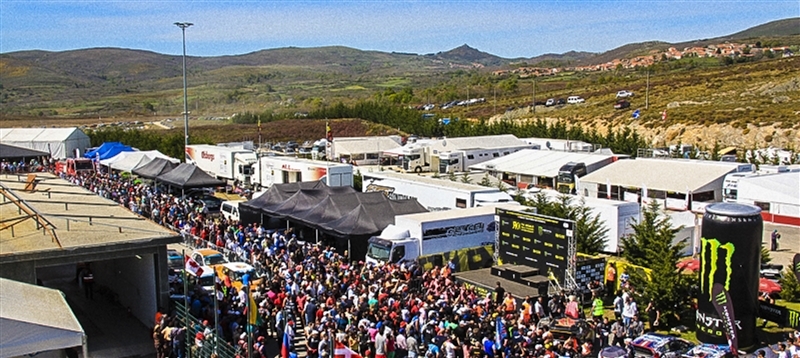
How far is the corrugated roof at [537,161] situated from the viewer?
140 ft

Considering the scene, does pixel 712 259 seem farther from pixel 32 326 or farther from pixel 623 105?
pixel 623 105

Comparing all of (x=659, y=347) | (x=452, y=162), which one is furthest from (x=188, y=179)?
(x=659, y=347)

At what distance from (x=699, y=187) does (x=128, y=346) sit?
91.3 feet

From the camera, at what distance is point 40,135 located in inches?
2354

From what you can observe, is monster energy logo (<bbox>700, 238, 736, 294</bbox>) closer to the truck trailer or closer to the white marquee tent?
the truck trailer

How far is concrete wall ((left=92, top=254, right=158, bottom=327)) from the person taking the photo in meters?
16.6

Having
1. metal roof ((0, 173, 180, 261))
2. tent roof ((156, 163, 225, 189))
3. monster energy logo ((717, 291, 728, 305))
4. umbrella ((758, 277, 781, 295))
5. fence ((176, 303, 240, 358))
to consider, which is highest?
metal roof ((0, 173, 180, 261))

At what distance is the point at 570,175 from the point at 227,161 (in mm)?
20881

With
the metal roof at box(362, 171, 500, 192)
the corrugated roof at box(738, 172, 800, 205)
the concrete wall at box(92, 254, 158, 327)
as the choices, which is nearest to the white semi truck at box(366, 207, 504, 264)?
the metal roof at box(362, 171, 500, 192)

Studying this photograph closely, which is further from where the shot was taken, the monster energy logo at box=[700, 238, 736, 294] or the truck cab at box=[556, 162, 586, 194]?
the truck cab at box=[556, 162, 586, 194]

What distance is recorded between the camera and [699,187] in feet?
113

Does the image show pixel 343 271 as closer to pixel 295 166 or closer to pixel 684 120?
pixel 295 166

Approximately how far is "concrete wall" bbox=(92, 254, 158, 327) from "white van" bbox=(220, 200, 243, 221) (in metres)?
10.3

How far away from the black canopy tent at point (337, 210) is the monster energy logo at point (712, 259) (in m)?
10.5
